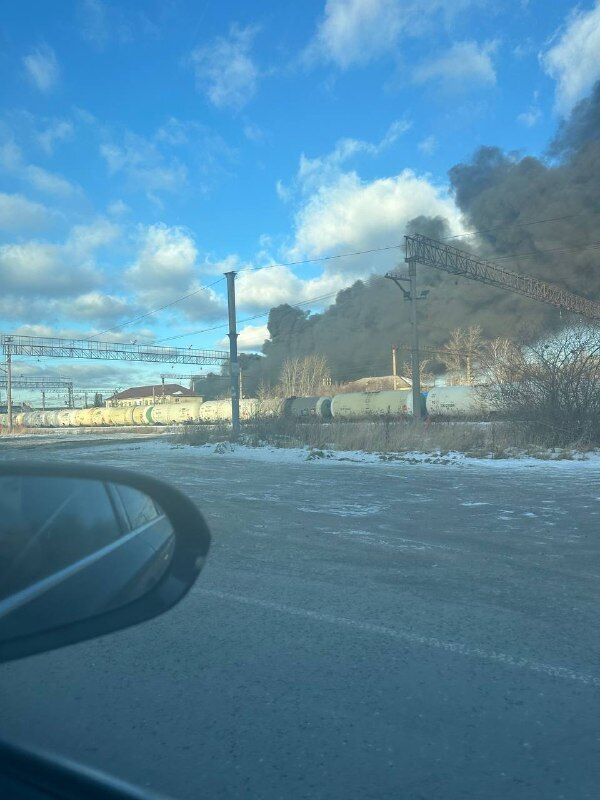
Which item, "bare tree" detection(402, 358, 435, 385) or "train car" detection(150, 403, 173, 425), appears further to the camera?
"bare tree" detection(402, 358, 435, 385)

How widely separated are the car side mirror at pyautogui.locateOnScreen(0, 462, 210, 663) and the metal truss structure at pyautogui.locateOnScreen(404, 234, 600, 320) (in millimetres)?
26242

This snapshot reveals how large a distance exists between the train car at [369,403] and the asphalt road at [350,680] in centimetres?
3266

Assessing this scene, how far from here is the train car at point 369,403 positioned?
130 ft

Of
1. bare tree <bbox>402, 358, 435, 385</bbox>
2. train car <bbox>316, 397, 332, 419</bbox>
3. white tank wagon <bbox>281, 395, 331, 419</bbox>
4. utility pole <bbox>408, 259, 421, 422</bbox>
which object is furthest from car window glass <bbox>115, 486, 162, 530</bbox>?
bare tree <bbox>402, 358, 435, 385</bbox>

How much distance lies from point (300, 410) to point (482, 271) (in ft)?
47.4

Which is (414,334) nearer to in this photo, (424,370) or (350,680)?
(350,680)

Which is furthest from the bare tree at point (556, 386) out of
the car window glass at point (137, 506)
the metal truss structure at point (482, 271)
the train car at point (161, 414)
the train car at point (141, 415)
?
the train car at point (141, 415)

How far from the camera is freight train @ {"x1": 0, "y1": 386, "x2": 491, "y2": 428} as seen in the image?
31916 millimetres

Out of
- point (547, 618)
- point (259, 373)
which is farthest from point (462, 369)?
point (547, 618)

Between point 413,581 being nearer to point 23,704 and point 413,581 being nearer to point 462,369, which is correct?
point 23,704

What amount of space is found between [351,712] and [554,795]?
948 millimetres

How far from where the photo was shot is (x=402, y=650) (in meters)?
3.75

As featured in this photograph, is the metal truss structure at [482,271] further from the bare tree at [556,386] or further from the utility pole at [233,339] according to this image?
the bare tree at [556,386]

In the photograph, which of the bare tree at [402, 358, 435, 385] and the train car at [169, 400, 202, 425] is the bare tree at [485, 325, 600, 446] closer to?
the train car at [169, 400, 202, 425]
